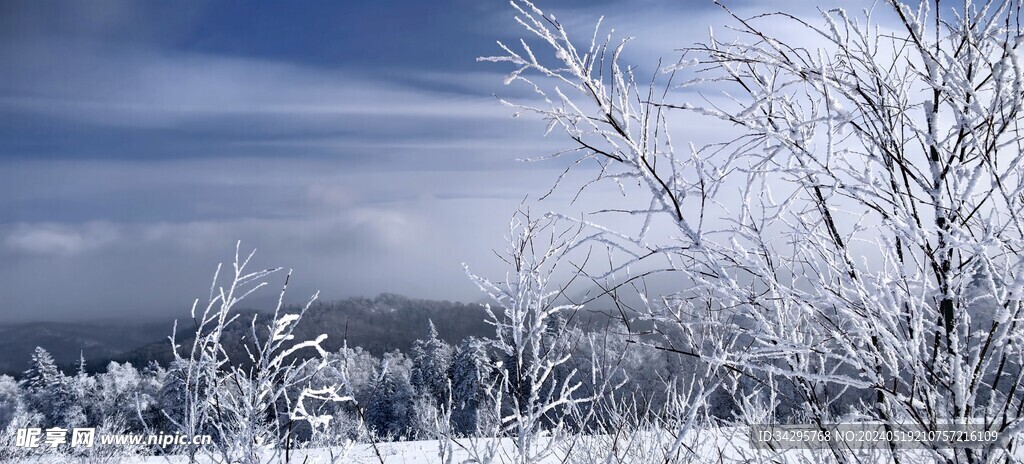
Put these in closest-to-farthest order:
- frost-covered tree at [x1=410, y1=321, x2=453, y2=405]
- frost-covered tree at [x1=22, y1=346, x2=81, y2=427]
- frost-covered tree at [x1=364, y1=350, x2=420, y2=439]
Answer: frost-covered tree at [x1=22, y1=346, x2=81, y2=427] → frost-covered tree at [x1=364, y1=350, x2=420, y2=439] → frost-covered tree at [x1=410, y1=321, x2=453, y2=405]

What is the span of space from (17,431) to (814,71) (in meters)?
23.2

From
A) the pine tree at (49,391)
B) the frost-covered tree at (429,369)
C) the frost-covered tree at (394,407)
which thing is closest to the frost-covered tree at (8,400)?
the pine tree at (49,391)

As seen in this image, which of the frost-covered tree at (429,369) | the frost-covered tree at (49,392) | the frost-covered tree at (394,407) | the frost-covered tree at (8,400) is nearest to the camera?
the frost-covered tree at (49,392)

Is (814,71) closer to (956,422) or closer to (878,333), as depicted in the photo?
(878,333)

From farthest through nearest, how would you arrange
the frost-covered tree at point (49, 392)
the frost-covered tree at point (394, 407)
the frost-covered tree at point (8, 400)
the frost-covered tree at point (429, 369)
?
the frost-covered tree at point (429, 369) < the frost-covered tree at point (394, 407) < the frost-covered tree at point (8, 400) < the frost-covered tree at point (49, 392)

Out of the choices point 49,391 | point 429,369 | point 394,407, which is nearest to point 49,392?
point 49,391

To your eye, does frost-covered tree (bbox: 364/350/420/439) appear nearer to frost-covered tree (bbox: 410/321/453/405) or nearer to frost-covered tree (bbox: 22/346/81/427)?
frost-covered tree (bbox: 410/321/453/405)

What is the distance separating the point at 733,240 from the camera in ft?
6.42

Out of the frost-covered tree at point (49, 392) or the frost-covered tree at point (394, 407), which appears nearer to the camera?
the frost-covered tree at point (49, 392)

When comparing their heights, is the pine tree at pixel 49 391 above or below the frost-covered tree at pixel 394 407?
above

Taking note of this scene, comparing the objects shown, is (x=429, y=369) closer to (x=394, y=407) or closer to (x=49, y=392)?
(x=394, y=407)

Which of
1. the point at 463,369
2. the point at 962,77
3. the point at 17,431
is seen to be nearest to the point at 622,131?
the point at 962,77

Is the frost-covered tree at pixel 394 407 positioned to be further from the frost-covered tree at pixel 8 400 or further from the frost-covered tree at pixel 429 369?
the frost-covered tree at pixel 8 400

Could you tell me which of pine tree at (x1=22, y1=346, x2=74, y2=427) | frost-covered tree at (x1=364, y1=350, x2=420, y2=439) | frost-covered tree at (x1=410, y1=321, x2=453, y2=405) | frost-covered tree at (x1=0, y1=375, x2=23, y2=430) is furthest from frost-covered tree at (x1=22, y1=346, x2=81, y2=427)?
frost-covered tree at (x1=410, y1=321, x2=453, y2=405)
